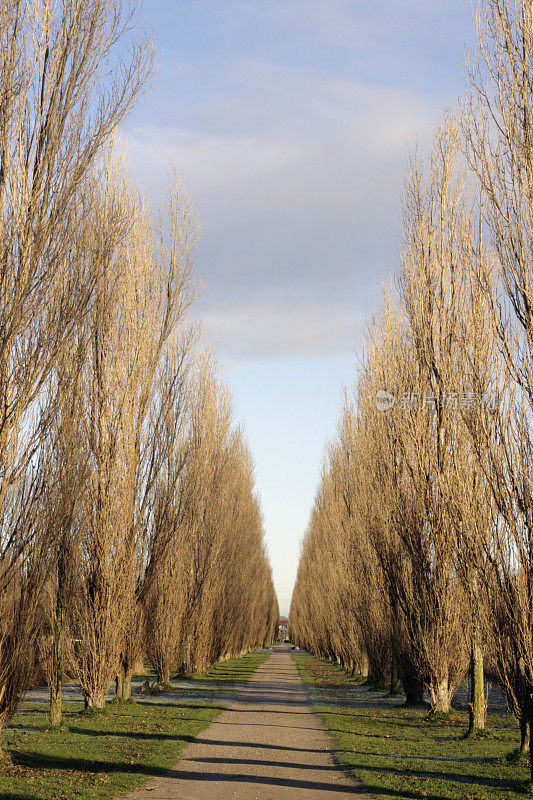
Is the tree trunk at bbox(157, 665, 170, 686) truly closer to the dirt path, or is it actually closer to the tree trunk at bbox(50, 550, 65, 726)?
the dirt path

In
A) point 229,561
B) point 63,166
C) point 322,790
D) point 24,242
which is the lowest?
point 322,790

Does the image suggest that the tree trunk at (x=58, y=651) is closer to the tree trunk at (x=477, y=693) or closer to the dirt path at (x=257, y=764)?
the dirt path at (x=257, y=764)

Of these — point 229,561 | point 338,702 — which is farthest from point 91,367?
point 229,561

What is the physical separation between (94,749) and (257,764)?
91.6 inches

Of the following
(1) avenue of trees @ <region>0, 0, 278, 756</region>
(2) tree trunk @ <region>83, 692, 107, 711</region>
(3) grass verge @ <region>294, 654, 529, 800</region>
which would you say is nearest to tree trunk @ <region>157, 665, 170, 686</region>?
(1) avenue of trees @ <region>0, 0, 278, 756</region>

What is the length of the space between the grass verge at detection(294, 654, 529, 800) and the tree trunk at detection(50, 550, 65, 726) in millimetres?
4707

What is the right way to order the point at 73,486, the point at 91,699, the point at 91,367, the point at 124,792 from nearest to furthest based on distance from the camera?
the point at 124,792 < the point at 73,486 < the point at 91,699 < the point at 91,367

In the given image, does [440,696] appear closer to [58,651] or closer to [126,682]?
[126,682]

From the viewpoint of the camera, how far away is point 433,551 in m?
15.4

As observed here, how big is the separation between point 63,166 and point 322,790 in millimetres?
7664

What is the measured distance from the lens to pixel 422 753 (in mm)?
11133

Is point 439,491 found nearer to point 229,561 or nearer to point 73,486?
point 73,486

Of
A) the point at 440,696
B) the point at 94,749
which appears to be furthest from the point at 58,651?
the point at 440,696

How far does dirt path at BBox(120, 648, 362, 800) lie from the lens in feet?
26.2
